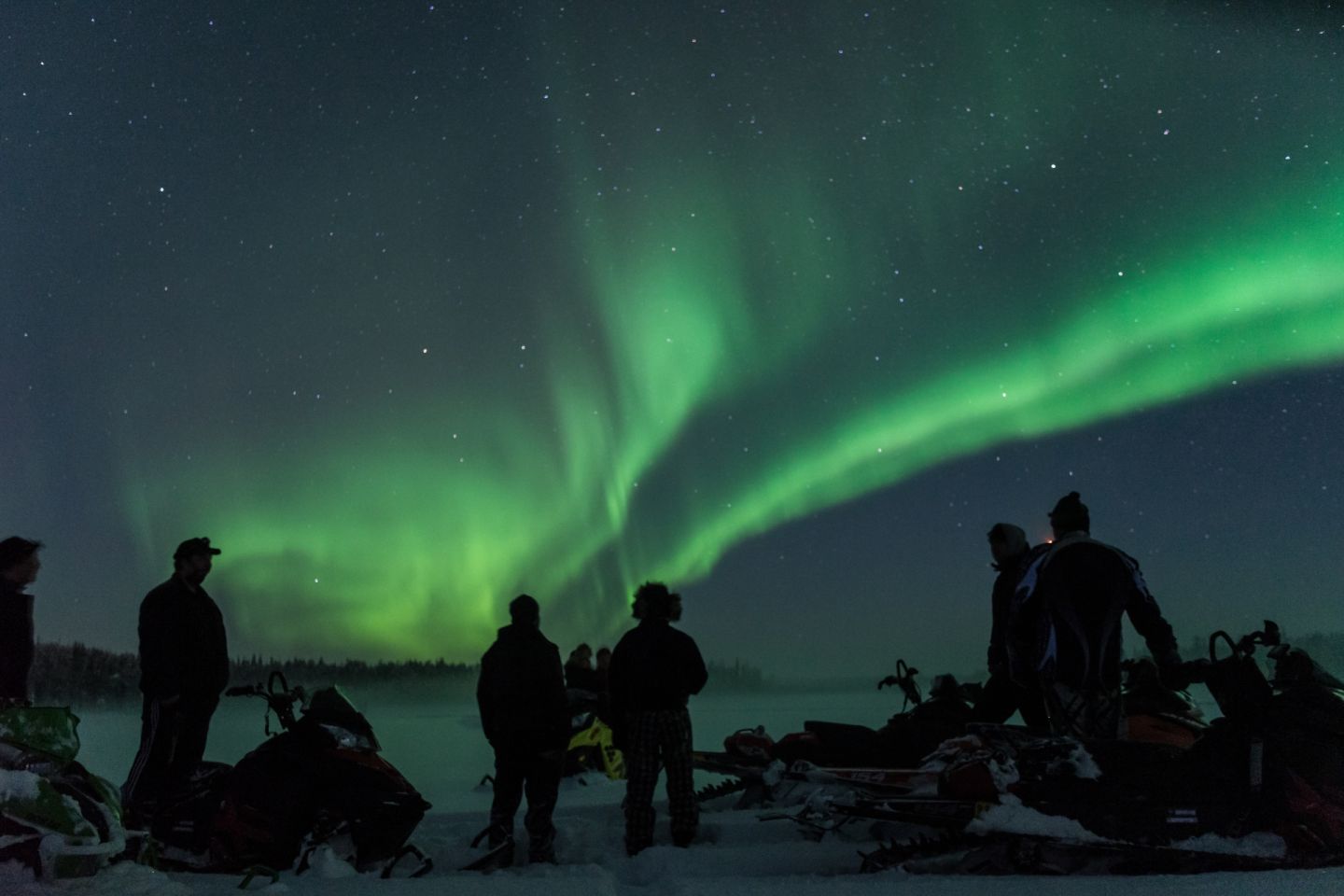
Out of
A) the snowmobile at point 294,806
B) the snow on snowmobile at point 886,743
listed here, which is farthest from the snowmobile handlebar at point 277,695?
the snow on snowmobile at point 886,743

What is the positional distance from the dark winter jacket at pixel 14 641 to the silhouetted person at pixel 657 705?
3.44 meters

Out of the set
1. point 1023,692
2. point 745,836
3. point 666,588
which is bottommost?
point 745,836

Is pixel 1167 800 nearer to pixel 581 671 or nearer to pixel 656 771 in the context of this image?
pixel 656 771

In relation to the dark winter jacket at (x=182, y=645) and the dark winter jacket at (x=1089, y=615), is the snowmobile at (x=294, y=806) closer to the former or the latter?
the dark winter jacket at (x=182, y=645)

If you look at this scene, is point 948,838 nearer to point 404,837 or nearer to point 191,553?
point 404,837

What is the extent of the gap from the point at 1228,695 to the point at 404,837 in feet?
14.1

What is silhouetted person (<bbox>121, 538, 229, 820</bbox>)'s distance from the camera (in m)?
5.49

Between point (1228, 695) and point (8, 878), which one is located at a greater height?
point (1228, 695)

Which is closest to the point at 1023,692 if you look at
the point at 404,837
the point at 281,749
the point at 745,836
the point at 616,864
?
the point at 745,836

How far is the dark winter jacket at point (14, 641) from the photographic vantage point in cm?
514

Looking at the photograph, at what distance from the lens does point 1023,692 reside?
603 cm

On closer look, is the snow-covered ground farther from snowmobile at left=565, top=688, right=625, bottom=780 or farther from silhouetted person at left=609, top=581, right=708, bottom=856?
snowmobile at left=565, top=688, right=625, bottom=780

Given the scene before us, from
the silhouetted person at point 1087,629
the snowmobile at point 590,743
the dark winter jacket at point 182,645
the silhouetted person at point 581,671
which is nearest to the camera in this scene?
the silhouetted person at point 1087,629

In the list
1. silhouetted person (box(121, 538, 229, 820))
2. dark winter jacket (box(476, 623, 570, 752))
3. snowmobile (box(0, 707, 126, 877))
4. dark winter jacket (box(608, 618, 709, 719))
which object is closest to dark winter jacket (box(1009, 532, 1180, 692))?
dark winter jacket (box(608, 618, 709, 719))
